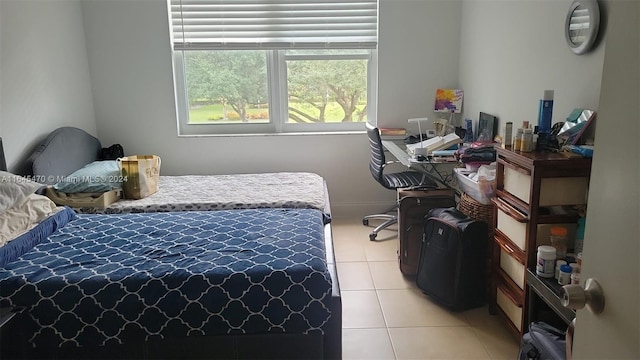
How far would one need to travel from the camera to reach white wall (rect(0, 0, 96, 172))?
2871 millimetres

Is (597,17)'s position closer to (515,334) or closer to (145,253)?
(515,334)

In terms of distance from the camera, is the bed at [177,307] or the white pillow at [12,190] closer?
the bed at [177,307]

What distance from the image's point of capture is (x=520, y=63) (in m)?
2.91

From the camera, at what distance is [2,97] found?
2.81m

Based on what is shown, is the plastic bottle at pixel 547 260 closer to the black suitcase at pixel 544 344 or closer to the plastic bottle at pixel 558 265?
the plastic bottle at pixel 558 265

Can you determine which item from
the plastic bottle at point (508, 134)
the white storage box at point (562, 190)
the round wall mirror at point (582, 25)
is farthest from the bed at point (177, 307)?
the round wall mirror at point (582, 25)

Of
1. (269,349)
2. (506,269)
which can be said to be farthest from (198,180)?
(506,269)

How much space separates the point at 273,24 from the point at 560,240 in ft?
9.51

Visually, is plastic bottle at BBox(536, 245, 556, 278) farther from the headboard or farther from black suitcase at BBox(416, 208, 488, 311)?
the headboard

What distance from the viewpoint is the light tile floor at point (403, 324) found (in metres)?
2.23

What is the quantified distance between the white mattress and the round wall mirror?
163 centimetres

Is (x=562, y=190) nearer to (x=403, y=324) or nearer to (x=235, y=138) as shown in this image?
(x=403, y=324)

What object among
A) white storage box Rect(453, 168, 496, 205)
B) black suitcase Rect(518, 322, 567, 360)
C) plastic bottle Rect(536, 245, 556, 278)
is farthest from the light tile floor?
white storage box Rect(453, 168, 496, 205)

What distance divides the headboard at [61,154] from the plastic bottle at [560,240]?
2.88 meters
